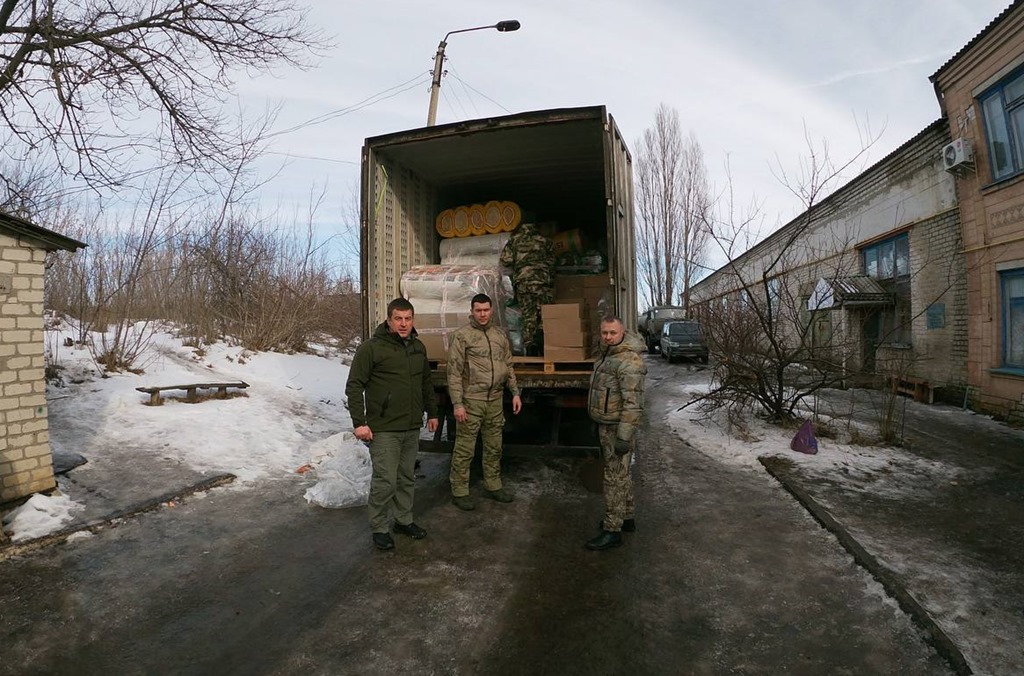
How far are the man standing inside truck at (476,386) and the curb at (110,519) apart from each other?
2.36 metres

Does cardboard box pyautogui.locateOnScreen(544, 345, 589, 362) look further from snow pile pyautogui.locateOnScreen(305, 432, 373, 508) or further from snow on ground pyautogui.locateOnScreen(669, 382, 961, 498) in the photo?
snow on ground pyautogui.locateOnScreen(669, 382, 961, 498)

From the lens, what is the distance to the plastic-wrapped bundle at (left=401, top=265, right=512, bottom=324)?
5730mm

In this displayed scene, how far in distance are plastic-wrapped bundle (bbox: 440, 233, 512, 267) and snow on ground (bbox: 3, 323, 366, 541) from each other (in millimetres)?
2605

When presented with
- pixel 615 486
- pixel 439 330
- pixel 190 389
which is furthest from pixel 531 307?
pixel 190 389

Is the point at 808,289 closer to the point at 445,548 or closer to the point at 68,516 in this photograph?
the point at 445,548

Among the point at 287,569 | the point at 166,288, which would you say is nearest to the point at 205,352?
the point at 166,288

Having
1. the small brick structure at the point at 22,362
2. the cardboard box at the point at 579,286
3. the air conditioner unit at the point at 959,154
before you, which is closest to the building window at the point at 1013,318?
the air conditioner unit at the point at 959,154

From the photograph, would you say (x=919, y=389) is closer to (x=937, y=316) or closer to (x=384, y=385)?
(x=937, y=316)

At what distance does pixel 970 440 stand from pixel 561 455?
20.1 ft

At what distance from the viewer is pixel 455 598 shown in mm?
3301

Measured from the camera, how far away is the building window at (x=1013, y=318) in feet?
29.4

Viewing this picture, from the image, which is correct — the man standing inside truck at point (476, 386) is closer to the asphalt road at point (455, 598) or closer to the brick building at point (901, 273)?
the asphalt road at point (455, 598)

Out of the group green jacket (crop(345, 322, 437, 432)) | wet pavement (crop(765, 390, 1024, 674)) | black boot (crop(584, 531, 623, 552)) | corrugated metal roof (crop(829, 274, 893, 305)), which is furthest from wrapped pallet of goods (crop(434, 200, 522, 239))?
corrugated metal roof (crop(829, 274, 893, 305))

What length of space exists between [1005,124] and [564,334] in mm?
8968
